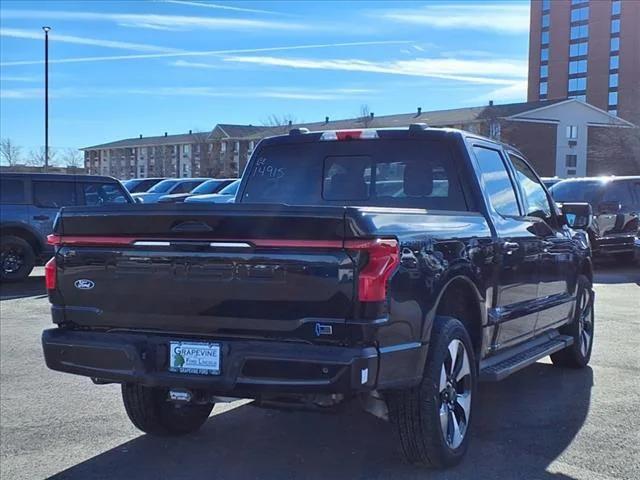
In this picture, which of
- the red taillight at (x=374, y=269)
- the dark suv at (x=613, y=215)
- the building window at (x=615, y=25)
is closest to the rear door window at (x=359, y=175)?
the red taillight at (x=374, y=269)

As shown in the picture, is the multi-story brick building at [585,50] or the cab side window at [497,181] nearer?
the cab side window at [497,181]

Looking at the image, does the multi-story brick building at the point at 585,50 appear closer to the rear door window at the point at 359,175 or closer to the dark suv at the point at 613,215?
the dark suv at the point at 613,215

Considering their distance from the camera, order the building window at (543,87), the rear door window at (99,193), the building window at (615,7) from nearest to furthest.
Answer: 1. the rear door window at (99,193)
2. the building window at (615,7)
3. the building window at (543,87)

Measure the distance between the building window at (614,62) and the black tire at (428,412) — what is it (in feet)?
359

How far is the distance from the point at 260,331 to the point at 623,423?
298cm

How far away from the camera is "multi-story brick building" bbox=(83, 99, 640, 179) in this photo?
217ft

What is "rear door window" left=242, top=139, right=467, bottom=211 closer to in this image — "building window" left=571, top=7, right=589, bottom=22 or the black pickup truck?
the black pickup truck

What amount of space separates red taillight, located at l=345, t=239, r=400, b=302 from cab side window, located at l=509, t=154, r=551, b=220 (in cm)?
271

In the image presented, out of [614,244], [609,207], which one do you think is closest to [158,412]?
[609,207]

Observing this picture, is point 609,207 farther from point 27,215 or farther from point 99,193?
point 27,215

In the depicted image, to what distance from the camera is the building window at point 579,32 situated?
107188mm

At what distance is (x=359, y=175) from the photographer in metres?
5.62

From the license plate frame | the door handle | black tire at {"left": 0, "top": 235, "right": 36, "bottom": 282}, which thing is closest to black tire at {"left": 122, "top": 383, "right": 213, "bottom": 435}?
the license plate frame

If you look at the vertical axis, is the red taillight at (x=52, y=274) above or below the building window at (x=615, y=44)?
below
